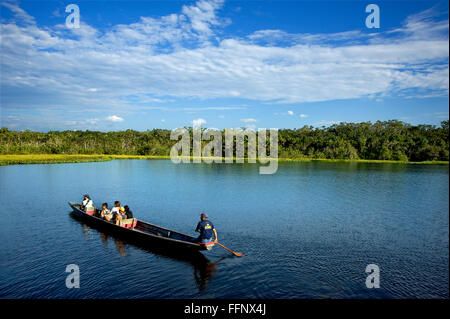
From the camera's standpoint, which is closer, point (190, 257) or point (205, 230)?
point (205, 230)

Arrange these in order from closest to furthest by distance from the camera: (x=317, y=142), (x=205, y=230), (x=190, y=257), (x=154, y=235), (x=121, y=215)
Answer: (x=205, y=230), (x=190, y=257), (x=154, y=235), (x=121, y=215), (x=317, y=142)

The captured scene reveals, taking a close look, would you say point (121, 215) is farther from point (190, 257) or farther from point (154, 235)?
point (190, 257)

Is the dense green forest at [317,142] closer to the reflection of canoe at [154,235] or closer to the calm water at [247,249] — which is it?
the calm water at [247,249]

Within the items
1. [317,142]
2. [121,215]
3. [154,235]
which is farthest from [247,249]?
[317,142]

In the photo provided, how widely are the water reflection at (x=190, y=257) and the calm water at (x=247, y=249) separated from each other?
0.16ft

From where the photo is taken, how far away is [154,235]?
13.8 metres

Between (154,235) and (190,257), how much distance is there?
2080mm

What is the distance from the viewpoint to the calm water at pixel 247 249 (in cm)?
1043

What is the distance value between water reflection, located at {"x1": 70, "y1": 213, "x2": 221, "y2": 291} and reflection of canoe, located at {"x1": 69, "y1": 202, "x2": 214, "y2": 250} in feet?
1.06

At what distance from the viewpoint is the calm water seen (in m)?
10.4

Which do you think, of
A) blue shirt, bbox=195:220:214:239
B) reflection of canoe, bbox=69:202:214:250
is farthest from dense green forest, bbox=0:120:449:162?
blue shirt, bbox=195:220:214:239

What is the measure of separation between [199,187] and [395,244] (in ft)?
70.5
